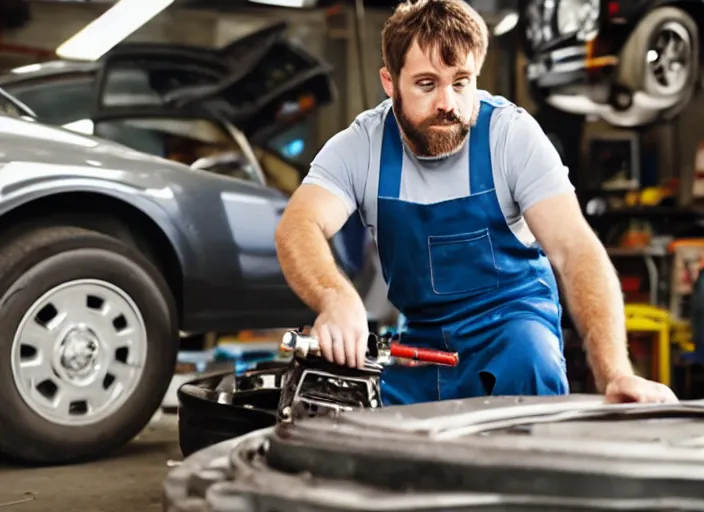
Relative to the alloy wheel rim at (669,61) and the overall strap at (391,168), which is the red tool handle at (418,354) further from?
the alloy wheel rim at (669,61)

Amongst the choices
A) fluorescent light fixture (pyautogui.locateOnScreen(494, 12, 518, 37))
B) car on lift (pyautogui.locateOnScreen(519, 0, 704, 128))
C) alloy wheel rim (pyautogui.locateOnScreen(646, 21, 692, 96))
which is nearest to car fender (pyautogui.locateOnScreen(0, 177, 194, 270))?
fluorescent light fixture (pyautogui.locateOnScreen(494, 12, 518, 37))

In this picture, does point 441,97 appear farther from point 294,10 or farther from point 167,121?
point 294,10

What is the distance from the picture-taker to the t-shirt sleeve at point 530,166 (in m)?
1.70

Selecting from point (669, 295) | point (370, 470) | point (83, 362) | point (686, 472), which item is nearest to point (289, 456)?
point (370, 470)

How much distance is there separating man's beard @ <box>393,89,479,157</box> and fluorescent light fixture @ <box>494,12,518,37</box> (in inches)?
75.3

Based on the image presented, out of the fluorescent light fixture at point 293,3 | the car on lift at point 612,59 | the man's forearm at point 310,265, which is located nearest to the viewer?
the man's forearm at point 310,265

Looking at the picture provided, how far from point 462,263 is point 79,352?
43.5 inches

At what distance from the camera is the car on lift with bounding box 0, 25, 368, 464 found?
237cm

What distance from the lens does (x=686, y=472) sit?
0.82m

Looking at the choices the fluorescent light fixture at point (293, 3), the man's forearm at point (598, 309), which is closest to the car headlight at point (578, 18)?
the fluorescent light fixture at point (293, 3)

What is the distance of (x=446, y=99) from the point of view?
1.70 meters

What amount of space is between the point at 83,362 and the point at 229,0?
1.38 meters

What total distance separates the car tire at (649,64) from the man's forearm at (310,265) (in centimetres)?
246

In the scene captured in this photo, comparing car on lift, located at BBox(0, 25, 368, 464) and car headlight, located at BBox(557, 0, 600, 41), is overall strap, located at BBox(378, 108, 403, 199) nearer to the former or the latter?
car on lift, located at BBox(0, 25, 368, 464)
